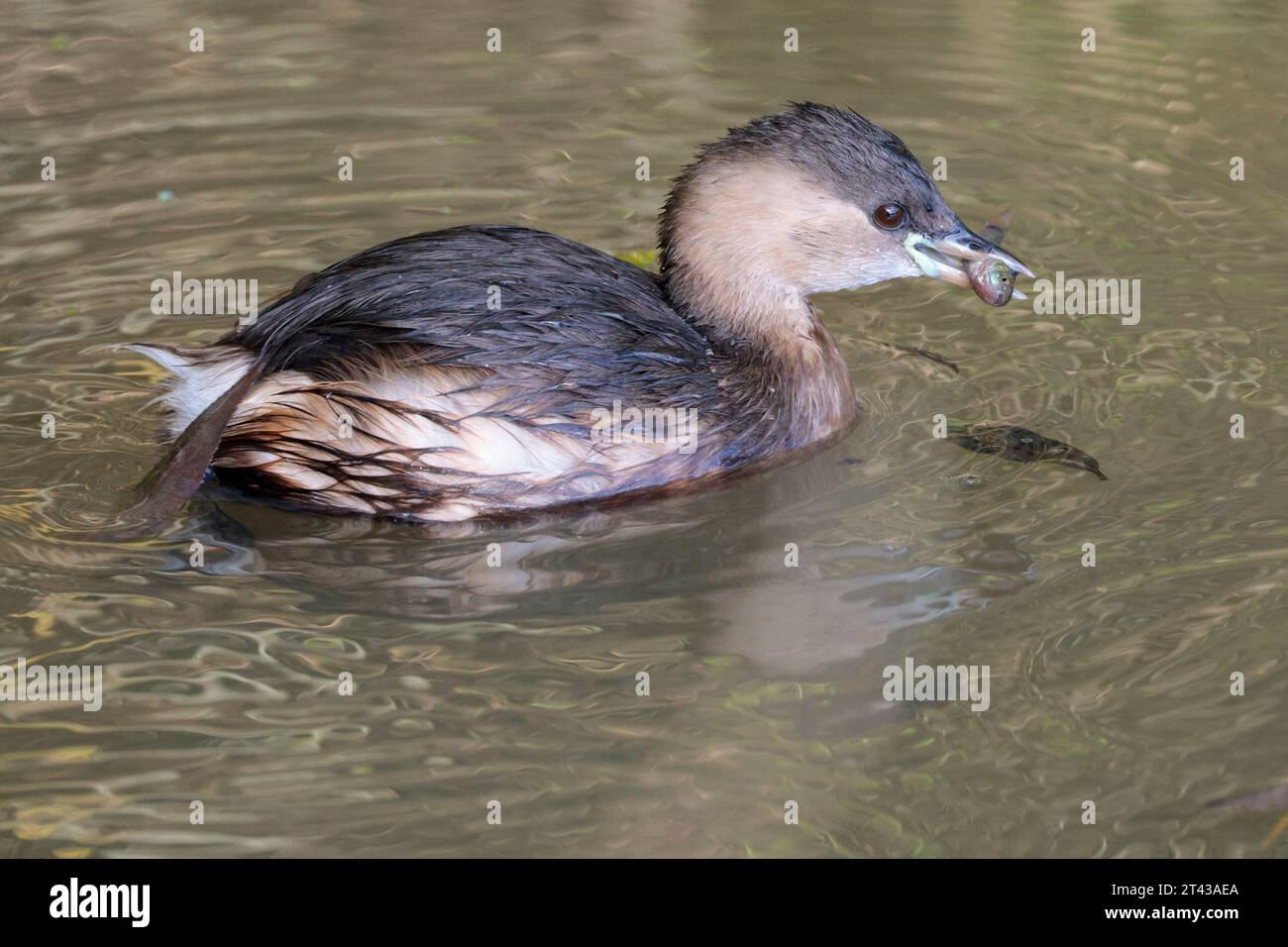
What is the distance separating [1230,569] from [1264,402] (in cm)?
107

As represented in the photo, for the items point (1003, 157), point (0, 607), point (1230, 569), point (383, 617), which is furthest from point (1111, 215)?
point (0, 607)

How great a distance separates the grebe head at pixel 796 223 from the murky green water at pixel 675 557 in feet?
1.80

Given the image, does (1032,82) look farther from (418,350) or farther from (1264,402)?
(418,350)

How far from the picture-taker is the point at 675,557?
5.15 m

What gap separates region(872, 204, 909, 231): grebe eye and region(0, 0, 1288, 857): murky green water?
69 centimetres

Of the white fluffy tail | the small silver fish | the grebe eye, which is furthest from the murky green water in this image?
the grebe eye

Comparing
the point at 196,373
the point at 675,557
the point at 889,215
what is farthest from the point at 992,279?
the point at 196,373

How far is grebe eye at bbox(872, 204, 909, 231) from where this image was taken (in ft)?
18.2

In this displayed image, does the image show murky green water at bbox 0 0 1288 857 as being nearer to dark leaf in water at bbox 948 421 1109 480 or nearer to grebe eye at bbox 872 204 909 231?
dark leaf in water at bbox 948 421 1109 480

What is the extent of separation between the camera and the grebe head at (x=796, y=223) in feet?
18.0

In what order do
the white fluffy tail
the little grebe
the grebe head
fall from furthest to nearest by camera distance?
the grebe head, the white fluffy tail, the little grebe

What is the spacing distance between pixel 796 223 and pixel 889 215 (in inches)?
11.8

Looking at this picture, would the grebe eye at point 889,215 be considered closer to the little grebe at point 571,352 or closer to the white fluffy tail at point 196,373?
the little grebe at point 571,352

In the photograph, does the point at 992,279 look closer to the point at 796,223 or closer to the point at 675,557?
the point at 796,223
